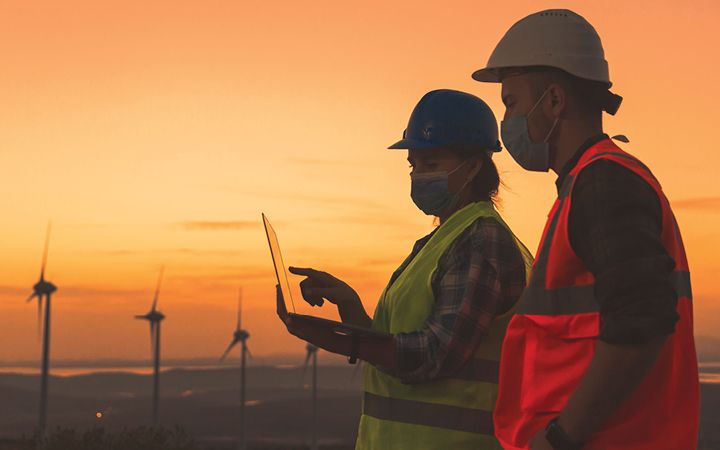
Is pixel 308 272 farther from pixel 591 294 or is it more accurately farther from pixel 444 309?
pixel 591 294

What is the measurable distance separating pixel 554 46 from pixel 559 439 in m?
1.74

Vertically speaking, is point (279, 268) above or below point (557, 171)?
below

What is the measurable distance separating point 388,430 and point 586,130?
2.64m

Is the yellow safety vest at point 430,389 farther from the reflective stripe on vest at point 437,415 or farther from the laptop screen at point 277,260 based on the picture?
the laptop screen at point 277,260

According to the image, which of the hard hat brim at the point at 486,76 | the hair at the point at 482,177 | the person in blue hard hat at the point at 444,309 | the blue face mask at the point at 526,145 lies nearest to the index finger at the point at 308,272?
the person in blue hard hat at the point at 444,309

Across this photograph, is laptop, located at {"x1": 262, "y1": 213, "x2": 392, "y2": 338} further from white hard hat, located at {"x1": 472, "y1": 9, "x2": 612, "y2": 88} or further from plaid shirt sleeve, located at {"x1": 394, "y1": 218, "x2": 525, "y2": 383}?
white hard hat, located at {"x1": 472, "y1": 9, "x2": 612, "y2": 88}

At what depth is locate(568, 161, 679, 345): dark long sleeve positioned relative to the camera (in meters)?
4.17

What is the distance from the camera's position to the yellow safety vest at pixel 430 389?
6.63 meters

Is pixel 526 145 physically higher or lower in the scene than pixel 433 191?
higher

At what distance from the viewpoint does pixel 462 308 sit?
641 cm

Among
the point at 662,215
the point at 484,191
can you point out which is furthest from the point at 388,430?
the point at 662,215

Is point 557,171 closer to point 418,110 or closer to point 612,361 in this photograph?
point 612,361

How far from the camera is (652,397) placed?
4453 millimetres

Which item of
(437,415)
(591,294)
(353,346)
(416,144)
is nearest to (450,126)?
(416,144)
